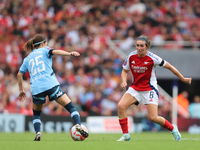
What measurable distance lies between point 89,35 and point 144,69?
9.52m

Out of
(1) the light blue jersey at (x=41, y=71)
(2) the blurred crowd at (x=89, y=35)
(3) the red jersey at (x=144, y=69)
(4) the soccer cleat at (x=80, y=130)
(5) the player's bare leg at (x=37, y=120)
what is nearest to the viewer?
(4) the soccer cleat at (x=80, y=130)

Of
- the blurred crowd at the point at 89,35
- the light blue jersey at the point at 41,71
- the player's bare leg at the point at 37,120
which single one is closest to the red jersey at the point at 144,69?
A: the light blue jersey at the point at 41,71

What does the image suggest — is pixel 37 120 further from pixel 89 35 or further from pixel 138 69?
pixel 89 35

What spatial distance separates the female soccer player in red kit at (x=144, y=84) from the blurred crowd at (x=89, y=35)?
681 cm

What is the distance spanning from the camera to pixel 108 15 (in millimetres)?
18922

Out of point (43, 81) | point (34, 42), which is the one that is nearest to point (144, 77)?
point (43, 81)

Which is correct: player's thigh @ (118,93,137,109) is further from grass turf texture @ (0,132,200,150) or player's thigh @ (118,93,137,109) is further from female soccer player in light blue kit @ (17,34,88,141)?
female soccer player in light blue kit @ (17,34,88,141)

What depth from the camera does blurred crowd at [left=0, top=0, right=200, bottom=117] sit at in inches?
590

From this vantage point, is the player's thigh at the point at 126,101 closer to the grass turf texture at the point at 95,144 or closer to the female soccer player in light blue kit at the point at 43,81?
the grass turf texture at the point at 95,144

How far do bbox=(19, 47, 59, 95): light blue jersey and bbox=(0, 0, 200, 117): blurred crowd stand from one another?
22.1 ft

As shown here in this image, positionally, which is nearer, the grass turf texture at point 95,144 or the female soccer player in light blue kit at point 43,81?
the grass turf texture at point 95,144

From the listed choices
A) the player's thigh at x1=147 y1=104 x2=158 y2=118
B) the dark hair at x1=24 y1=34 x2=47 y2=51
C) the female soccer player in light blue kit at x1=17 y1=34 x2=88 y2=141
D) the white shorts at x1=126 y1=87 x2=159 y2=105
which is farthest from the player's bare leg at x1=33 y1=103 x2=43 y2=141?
the player's thigh at x1=147 y1=104 x2=158 y2=118

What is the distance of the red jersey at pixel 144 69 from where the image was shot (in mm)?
7906

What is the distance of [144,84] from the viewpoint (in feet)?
26.3
